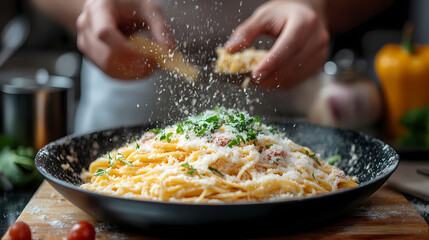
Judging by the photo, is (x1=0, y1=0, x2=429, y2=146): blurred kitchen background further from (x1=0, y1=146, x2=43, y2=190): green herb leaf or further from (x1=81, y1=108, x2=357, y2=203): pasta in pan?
(x1=0, y1=146, x2=43, y2=190): green herb leaf

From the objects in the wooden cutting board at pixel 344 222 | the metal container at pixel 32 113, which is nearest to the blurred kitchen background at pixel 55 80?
the metal container at pixel 32 113

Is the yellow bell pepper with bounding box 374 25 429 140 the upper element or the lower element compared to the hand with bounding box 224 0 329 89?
lower

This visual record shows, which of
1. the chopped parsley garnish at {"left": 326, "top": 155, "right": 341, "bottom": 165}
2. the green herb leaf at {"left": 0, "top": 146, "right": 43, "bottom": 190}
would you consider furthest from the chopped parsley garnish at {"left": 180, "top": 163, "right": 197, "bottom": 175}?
the green herb leaf at {"left": 0, "top": 146, "right": 43, "bottom": 190}

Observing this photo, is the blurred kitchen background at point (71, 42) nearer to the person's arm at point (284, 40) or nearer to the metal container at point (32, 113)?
the person's arm at point (284, 40)

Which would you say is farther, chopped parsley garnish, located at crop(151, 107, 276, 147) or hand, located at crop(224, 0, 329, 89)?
hand, located at crop(224, 0, 329, 89)

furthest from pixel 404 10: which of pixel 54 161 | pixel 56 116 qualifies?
pixel 54 161

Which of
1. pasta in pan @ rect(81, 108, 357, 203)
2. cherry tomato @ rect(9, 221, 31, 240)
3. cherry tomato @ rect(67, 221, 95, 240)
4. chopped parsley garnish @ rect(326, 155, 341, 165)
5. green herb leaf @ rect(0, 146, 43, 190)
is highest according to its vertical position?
pasta in pan @ rect(81, 108, 357, 203)

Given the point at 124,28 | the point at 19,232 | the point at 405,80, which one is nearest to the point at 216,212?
the point at 19,232
